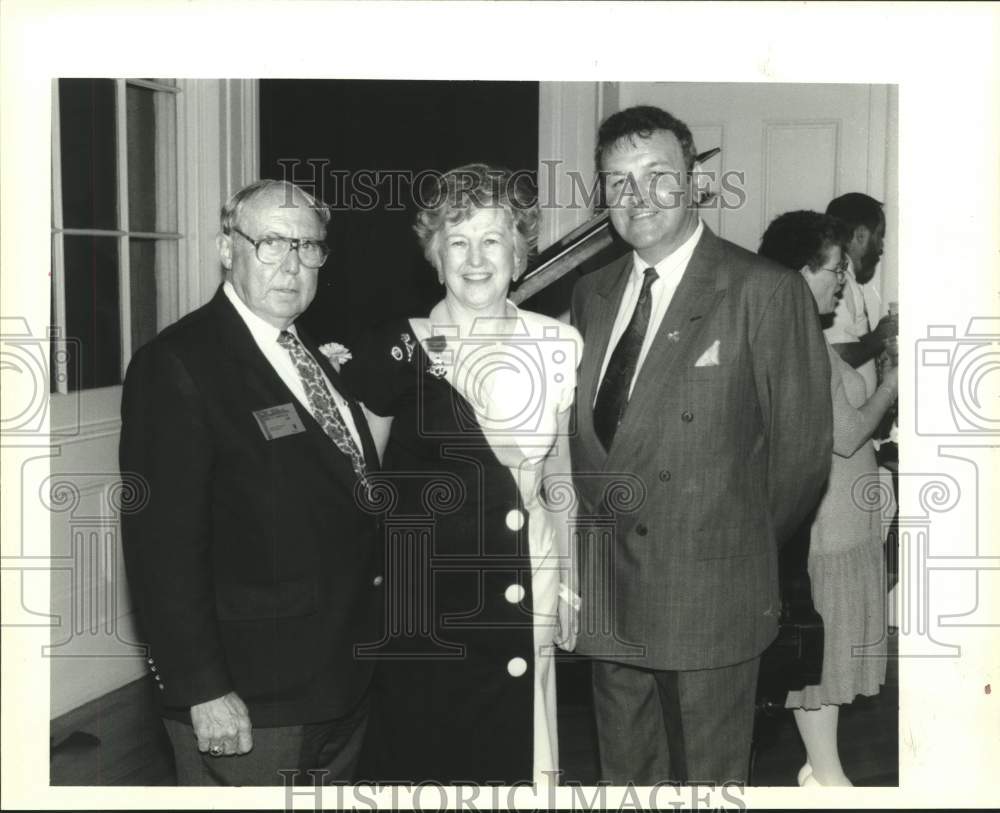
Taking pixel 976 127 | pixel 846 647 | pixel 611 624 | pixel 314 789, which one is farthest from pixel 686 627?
pixel 976 127

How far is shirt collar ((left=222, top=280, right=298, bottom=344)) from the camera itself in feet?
7.48

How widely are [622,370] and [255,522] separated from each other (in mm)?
855

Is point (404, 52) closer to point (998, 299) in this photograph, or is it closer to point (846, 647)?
point (998, 299)

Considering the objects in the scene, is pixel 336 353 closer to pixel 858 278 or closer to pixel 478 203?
pixel 478 203

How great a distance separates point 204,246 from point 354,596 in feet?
2.78

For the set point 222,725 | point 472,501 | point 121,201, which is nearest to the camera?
point 222,725

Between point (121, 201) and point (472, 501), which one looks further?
point (121, 201)

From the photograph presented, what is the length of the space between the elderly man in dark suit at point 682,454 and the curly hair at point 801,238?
0.07m

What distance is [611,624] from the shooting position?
2.48 meters

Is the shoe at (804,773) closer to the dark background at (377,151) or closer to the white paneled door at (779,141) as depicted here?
the white paneled door at (779,141)

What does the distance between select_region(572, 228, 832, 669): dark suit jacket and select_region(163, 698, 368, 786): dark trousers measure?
0.55m

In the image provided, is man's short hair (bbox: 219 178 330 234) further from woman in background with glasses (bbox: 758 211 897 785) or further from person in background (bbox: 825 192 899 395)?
person in background (bbox: 825 192 899 395)

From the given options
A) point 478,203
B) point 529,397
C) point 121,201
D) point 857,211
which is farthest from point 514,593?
point 121,201

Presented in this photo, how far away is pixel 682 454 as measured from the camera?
241 centimetres
